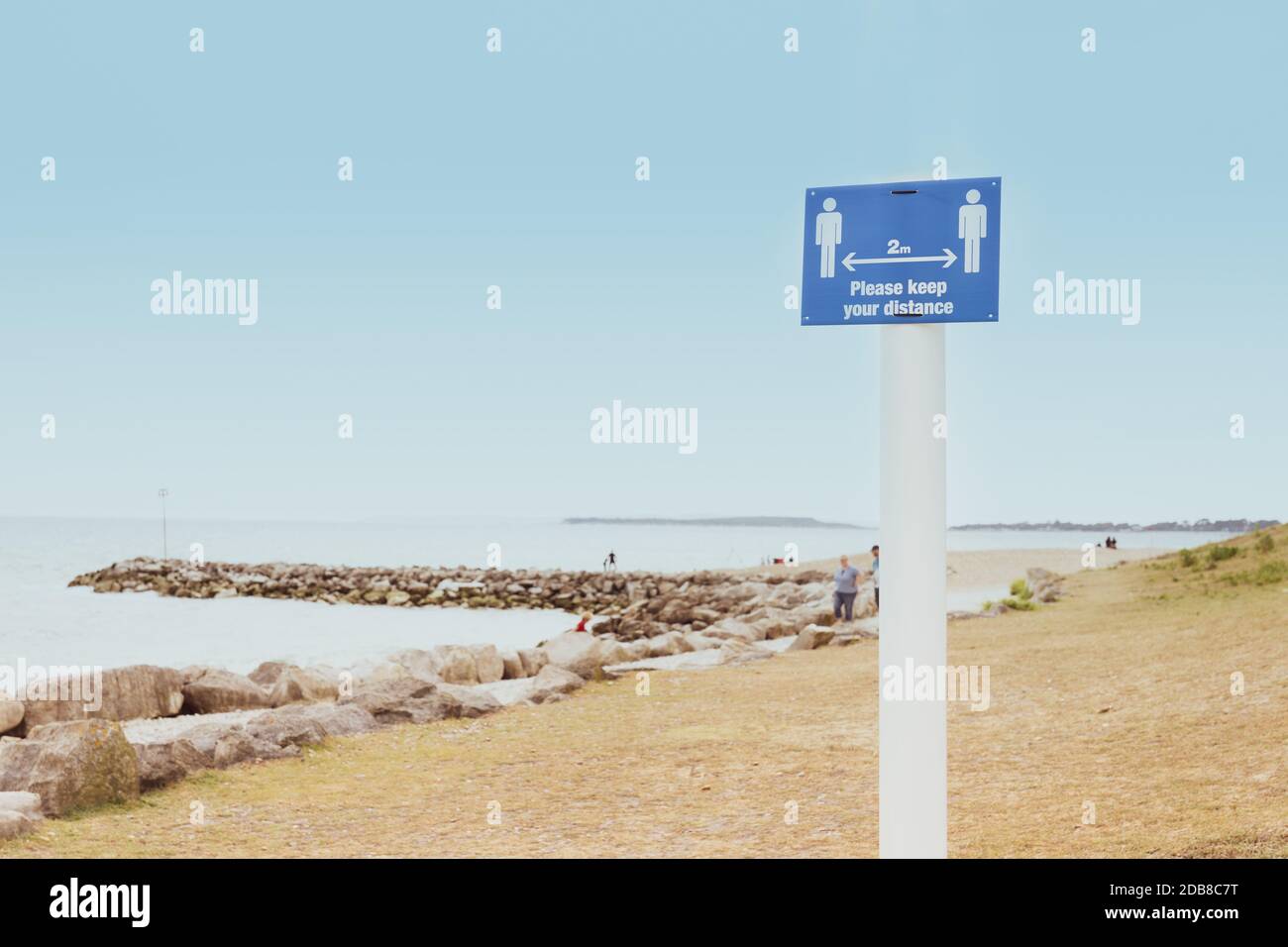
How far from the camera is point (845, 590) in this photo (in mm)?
17109

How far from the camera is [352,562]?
39875 mm

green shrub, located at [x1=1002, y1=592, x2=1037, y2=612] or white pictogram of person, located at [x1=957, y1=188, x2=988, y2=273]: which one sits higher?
white pictogram of person, located at [x1=957, y1=188, x2=988, y2=273]

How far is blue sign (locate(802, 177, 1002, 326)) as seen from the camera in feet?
12.7

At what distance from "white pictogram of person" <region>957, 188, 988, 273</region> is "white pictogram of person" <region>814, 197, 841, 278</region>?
0.45 m

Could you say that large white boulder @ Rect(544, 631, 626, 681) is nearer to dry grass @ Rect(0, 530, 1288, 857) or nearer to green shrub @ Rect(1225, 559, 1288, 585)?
dry grass @ Rect(0, 530, 1288, 857)

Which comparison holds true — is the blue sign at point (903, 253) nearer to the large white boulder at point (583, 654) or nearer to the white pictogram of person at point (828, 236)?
the white pictogram of person at point (828, 236)

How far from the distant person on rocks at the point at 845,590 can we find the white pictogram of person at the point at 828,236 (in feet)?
43.6

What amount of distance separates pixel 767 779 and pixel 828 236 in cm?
434

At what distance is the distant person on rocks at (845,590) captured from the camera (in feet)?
56.0

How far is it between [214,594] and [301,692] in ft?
84.8

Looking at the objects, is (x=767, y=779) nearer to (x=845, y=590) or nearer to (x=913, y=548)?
(x=913, y=548)

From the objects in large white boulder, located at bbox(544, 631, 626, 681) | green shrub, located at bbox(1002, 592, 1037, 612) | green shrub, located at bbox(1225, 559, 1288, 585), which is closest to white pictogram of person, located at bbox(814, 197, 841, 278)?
large white boulder, located at bbox(544, 631, 626, 681)

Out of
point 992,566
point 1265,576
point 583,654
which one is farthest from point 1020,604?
point 992,566
